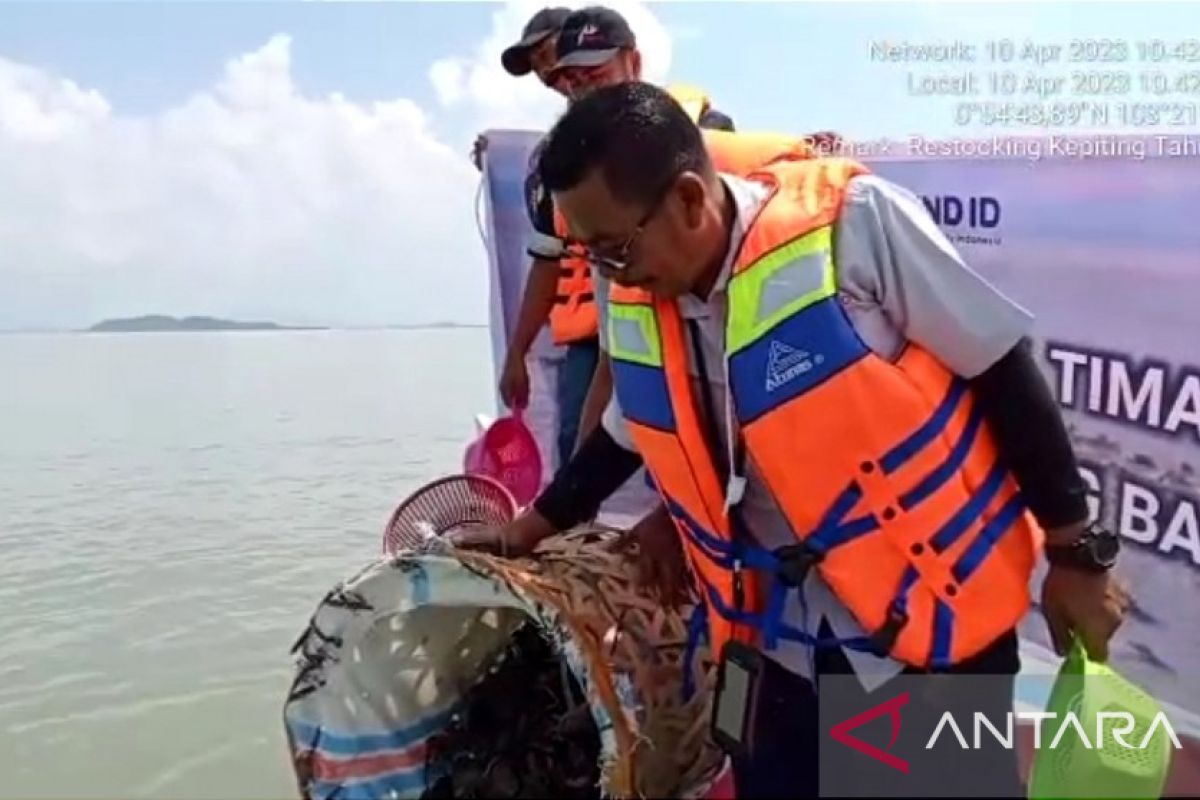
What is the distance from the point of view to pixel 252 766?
11.5 ft

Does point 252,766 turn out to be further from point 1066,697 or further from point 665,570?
point 1066,697

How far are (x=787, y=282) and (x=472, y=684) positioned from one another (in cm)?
110

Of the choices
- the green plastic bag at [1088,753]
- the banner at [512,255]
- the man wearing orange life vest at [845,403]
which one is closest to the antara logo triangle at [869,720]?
the man wearing orange life vest at [845,403]

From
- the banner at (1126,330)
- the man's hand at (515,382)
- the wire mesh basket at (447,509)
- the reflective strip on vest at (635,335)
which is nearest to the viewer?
the reflective strip on vest at (635,335)

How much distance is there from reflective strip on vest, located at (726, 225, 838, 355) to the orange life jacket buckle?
0.25 metres

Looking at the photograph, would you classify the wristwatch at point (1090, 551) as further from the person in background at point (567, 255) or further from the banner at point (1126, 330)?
the person in background at point (567, 255)

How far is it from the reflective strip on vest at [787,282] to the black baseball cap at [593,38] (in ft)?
4.42

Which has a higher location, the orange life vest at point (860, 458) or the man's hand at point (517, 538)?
the orange life vest at point (860, 458)

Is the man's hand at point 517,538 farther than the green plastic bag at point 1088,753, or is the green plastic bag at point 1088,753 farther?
the man's hand at point 517,538

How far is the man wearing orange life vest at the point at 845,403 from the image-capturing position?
1.55m

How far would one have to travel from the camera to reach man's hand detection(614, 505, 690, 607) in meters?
2.15

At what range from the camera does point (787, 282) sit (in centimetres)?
156

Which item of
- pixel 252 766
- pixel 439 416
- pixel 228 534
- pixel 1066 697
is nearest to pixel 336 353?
pixel 439 416

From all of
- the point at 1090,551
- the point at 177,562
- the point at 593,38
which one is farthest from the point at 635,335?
the point at 177,562
